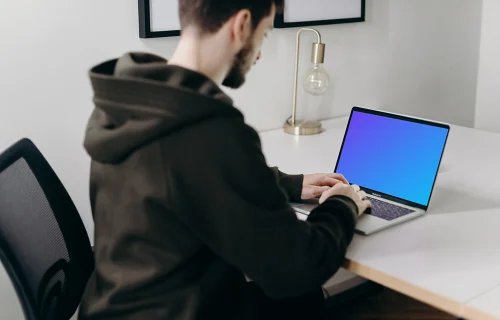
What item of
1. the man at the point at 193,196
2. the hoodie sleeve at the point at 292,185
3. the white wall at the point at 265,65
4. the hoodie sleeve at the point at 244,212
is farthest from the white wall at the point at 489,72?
the hoodie sleeve at the point at 244,212

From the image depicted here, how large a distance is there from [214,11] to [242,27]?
6 cm

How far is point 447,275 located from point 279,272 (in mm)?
330

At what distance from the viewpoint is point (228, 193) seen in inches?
46.5

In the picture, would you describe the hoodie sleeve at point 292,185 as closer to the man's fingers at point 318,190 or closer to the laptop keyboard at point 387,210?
the man's fingers at point 318,190

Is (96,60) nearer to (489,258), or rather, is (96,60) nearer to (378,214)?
(378,214)

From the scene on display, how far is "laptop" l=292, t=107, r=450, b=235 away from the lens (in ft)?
5.47

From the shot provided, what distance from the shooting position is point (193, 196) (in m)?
1.20

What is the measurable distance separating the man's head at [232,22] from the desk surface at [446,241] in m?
0.46

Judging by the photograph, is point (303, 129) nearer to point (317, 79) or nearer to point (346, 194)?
point (317, 79)

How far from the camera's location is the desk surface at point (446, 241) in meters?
1.30

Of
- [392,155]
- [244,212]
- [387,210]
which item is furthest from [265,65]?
[244,212]

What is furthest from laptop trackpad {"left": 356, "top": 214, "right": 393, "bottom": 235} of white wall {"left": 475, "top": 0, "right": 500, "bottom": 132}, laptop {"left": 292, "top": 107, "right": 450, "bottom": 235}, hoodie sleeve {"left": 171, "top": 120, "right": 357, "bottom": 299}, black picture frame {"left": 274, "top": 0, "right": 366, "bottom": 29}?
white wall {"left": 475, "top": 0, "right": 500, "bottom": 132}

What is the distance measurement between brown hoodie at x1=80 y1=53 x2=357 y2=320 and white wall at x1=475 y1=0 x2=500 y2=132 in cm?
216

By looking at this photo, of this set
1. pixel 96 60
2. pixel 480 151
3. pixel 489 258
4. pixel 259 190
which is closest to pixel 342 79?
pixel 480 151
